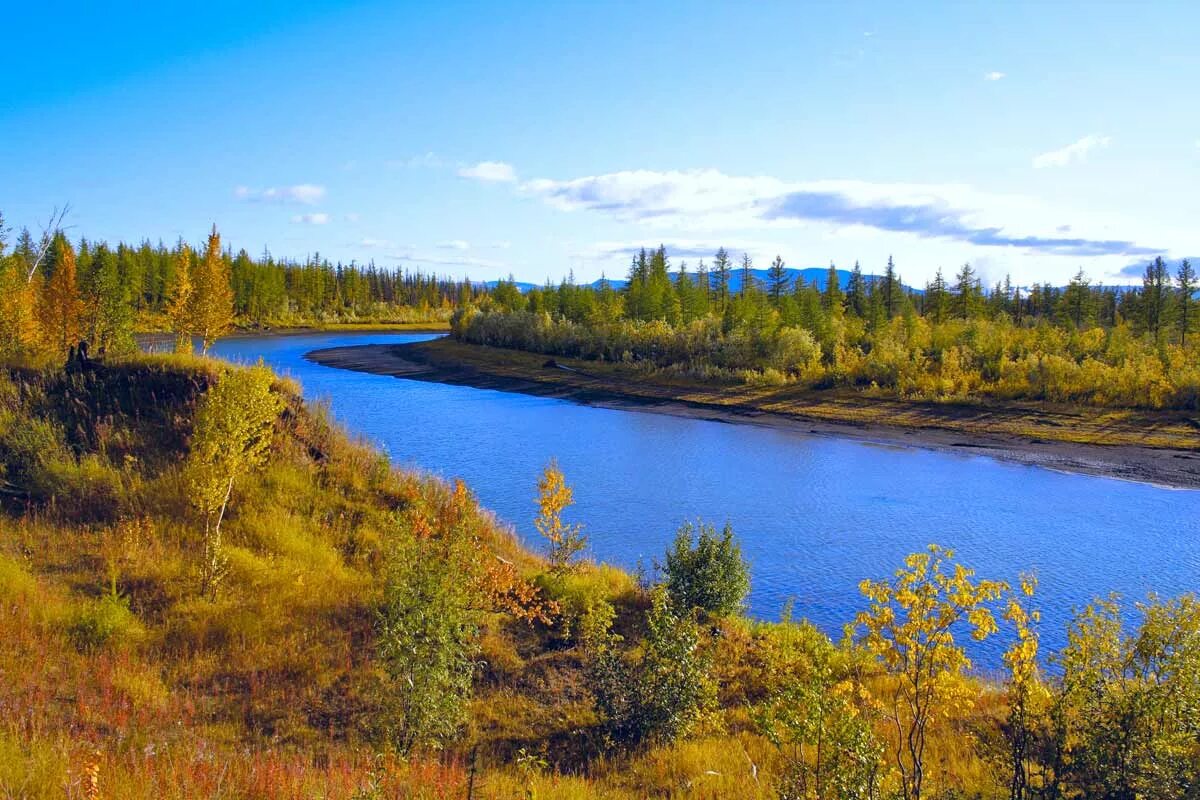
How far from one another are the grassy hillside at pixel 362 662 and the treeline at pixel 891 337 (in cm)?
3974

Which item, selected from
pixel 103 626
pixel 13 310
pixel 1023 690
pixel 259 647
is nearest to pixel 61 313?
pixel 13 310

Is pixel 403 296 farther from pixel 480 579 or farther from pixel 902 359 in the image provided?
pixel 480 579

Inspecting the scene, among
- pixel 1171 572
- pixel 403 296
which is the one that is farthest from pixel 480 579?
pixel 403 296

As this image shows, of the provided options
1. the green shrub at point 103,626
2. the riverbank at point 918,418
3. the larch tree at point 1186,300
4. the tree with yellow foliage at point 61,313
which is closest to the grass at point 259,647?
the green shrub at point 103,626

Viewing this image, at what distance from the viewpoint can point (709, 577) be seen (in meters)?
14.8

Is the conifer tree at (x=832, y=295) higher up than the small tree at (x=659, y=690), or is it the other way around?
the conifer tree at (x=832, y=295)

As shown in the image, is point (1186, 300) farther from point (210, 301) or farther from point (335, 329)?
point (335, 329)

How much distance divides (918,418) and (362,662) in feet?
136

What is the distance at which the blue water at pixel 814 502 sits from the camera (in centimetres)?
2050

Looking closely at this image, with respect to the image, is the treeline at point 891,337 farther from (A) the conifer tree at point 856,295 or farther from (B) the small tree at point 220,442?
(B) the small tree at point 220,442

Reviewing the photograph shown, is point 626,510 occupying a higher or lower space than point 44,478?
lower

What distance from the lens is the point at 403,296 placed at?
540 ft

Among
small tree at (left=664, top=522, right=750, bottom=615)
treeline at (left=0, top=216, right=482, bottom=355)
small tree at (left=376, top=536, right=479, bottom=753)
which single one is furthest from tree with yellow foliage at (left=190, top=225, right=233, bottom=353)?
→ small tree at (left=376, top=536, right=479, bottom=753)

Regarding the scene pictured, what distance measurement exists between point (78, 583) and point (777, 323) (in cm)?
5424
